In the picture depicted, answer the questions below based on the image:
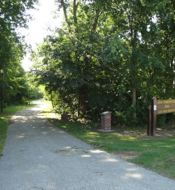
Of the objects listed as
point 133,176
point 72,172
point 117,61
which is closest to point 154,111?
point 117,61

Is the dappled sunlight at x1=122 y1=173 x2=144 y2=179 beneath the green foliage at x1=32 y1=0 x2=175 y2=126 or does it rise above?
beneath

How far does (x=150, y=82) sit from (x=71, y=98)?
7034 millimetres

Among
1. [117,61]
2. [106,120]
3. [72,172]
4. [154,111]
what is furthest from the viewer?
[106,120]

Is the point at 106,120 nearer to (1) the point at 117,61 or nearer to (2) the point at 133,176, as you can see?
(1) the point at 117,61

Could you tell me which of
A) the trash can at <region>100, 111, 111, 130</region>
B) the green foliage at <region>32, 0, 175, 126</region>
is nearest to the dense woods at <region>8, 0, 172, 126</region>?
→ the green foliage at <region>32, 0, 175, 126</region>

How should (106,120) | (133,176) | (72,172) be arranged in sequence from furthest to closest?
(106,120)
(72,172)
(133,176)

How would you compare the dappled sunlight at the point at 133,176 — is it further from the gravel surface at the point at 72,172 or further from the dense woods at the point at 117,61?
the dense woods at the point at 117,61

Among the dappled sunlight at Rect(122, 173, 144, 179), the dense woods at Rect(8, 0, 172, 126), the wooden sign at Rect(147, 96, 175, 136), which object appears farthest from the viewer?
the dense woods at Rect(8, 0, 172, 126)

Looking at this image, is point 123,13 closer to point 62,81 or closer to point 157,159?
point 62,81

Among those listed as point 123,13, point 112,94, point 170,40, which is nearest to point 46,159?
point 112,94

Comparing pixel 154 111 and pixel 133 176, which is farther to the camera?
pixel 154 111

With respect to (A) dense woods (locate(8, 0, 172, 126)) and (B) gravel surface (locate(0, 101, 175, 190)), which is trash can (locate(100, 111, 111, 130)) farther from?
(B) gravel surface (locate(0, 101, 175, 190))

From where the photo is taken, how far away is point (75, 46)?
13211mm

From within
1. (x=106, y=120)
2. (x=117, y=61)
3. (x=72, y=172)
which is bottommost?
(x=72, y=172)
